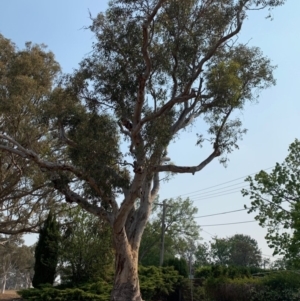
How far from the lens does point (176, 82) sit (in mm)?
18859

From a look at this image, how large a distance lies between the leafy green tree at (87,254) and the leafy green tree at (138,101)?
13.7 ft

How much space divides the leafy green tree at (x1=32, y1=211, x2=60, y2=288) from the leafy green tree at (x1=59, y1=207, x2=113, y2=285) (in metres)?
0.42

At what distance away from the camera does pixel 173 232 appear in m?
48.9

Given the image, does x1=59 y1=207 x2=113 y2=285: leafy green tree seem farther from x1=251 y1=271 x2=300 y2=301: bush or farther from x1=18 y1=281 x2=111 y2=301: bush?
x1=251 y1=271 x2=300 y2=301: bush

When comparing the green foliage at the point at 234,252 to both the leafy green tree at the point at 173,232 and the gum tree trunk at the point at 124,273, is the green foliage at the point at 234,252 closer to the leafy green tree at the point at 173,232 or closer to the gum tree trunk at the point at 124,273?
the leafy green tree at the point at 173,232

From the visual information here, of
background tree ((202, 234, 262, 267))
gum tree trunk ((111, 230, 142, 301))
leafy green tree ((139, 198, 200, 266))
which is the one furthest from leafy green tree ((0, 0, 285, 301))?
background tree ((202, 234, 262, 267))

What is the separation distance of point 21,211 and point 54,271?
20.2 ft

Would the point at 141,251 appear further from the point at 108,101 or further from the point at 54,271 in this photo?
the point at 108,101

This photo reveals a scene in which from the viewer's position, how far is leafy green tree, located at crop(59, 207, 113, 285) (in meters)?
24.1

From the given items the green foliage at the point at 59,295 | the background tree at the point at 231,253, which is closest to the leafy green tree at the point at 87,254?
the green foliage at the point at 59,295

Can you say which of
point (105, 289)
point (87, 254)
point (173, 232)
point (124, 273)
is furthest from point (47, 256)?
point (173, 232)

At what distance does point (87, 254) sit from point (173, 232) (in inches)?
1005

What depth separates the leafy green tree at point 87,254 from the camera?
24.1 m

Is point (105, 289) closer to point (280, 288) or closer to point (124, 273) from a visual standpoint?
point (124, 273)
